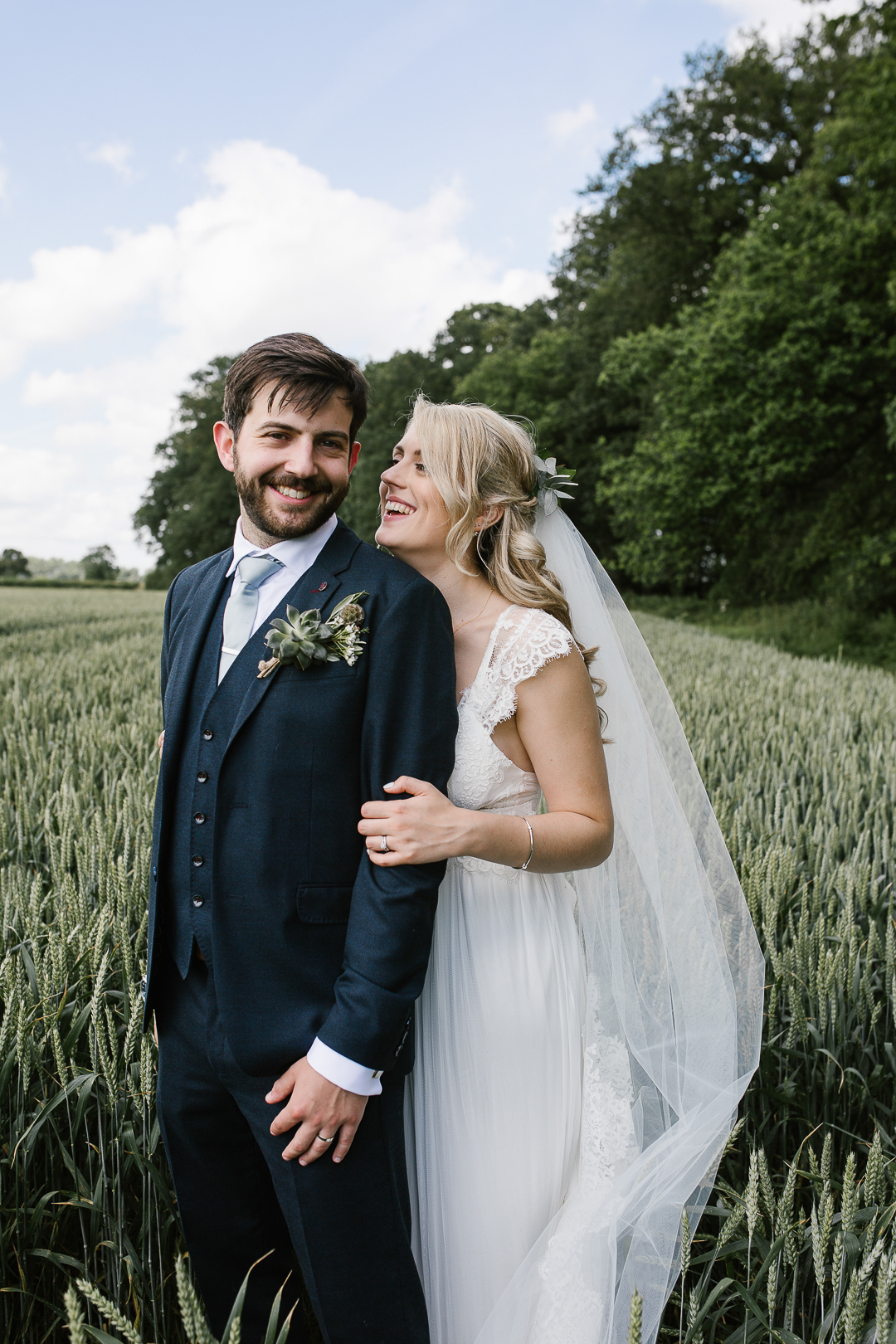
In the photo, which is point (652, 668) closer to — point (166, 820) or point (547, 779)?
point (547, 779)

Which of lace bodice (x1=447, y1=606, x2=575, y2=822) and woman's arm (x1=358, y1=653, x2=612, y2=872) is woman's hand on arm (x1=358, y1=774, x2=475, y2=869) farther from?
lace bodice (x1=447, y1=606, x2=575, y2=822)

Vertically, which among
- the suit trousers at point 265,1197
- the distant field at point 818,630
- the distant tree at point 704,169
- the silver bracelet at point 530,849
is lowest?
the suit trousers at point 265,1197

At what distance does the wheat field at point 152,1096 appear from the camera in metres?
1.59

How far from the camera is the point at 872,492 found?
20266 mm

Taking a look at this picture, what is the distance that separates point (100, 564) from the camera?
98125 millimetres

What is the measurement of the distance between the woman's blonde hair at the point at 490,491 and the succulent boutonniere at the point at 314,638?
0.48m

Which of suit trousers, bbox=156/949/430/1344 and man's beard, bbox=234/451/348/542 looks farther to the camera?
man's beard, bbox=234/451/348/542

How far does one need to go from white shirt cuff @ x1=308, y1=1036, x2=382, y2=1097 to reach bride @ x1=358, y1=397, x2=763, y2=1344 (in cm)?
32

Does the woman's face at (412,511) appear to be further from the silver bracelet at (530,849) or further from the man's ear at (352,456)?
the silver bracelet at (530,849)

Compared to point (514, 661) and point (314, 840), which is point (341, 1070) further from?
point (514, 661)

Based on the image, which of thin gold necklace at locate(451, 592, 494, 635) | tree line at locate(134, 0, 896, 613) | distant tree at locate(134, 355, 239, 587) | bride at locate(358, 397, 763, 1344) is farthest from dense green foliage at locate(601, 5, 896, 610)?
distant tree at locate(134, 355, 239, 587)

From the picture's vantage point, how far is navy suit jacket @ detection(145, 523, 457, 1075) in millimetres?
1508

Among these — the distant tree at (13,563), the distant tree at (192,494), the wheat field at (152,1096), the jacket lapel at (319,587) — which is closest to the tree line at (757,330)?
the wheat field at (152,1096)

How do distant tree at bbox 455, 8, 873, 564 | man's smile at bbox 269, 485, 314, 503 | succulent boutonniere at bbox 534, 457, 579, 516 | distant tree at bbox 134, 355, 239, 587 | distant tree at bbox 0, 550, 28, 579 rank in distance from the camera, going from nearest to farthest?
1. man's smile at bbox 269, 485, 314, 503
2. succulent boutonniere at bbox 534, 457, 579, 516
3. distant tree at bbox 455, 8, 873, 564
4. distant tree at bbox 134, 355, 239, 587
5. distant tree at bbox 0, 550, 28, 579
